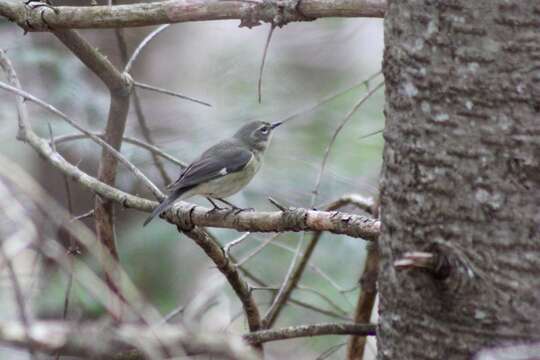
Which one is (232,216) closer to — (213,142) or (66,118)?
(66,118)

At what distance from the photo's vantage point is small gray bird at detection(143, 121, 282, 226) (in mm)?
5051

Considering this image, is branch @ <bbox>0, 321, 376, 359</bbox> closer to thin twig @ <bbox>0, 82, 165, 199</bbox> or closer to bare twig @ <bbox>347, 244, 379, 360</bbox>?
thin twig @ <bbox>0, 82, 165, 199</bbox>

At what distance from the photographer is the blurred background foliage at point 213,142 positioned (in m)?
5.82

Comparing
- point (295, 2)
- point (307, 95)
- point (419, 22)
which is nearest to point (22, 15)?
point (295, 2)

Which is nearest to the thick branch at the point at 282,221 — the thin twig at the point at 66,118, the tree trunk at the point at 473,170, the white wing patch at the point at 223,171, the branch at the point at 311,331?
the thin twig at the point at 66,118

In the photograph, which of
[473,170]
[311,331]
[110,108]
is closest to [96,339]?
[473,170]

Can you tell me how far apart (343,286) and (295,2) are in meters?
3.12

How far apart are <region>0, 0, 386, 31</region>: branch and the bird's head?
7.78ft

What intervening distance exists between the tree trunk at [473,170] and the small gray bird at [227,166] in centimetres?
259

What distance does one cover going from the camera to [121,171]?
6.02 meters

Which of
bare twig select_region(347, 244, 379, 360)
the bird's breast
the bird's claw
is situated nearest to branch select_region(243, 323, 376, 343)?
bare twig select_region(347, 244, 379, 360)

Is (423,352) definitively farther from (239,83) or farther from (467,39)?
(239,83)

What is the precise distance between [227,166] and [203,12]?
2.27m

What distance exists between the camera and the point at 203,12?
3273mm
